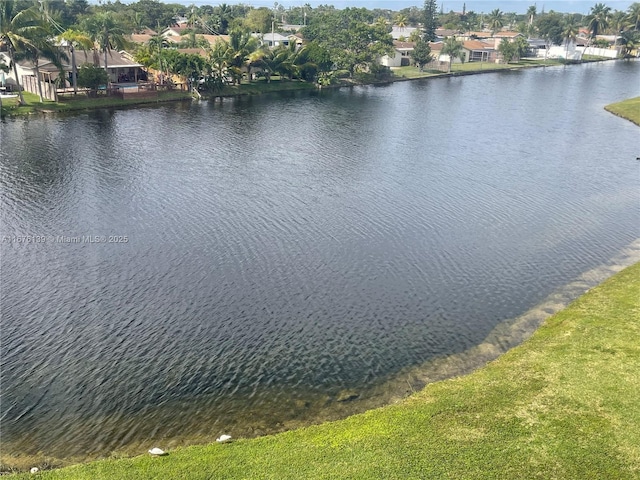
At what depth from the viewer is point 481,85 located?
132750 mm

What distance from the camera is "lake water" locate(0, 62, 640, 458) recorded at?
88.3ft

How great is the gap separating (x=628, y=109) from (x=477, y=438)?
94.1 metres

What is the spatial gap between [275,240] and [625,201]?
36.3 m

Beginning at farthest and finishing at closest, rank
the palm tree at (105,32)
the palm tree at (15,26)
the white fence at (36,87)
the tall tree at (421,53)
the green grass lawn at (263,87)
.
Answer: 1. the tall tree at (421,53)
2. the green grass lawn at (263,87)
3. the palm tree at (105,32)
4. the white fence at (36,87)
5. the palm tree at (15,26)

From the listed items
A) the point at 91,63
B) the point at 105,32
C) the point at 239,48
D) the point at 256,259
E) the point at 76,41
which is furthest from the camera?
the point at 239,48

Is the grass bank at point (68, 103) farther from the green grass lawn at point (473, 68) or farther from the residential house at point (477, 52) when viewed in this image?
the residential house at point (477, 52)

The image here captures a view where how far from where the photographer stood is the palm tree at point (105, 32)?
85675mm

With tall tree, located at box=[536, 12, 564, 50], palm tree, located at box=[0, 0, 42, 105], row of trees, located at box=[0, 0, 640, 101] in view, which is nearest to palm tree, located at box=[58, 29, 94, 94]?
row of trees, located at box=[0, 0, 640, 101]

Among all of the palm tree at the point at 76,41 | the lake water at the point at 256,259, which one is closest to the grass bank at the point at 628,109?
the lake water at the point at 256,259

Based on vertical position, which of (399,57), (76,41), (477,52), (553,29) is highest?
(553,29)

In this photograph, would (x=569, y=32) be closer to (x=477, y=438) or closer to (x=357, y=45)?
(x=357, y=45)

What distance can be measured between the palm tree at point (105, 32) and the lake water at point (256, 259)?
1663cm

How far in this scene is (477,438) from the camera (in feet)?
73.5

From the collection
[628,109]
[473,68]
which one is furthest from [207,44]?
[628,109]
